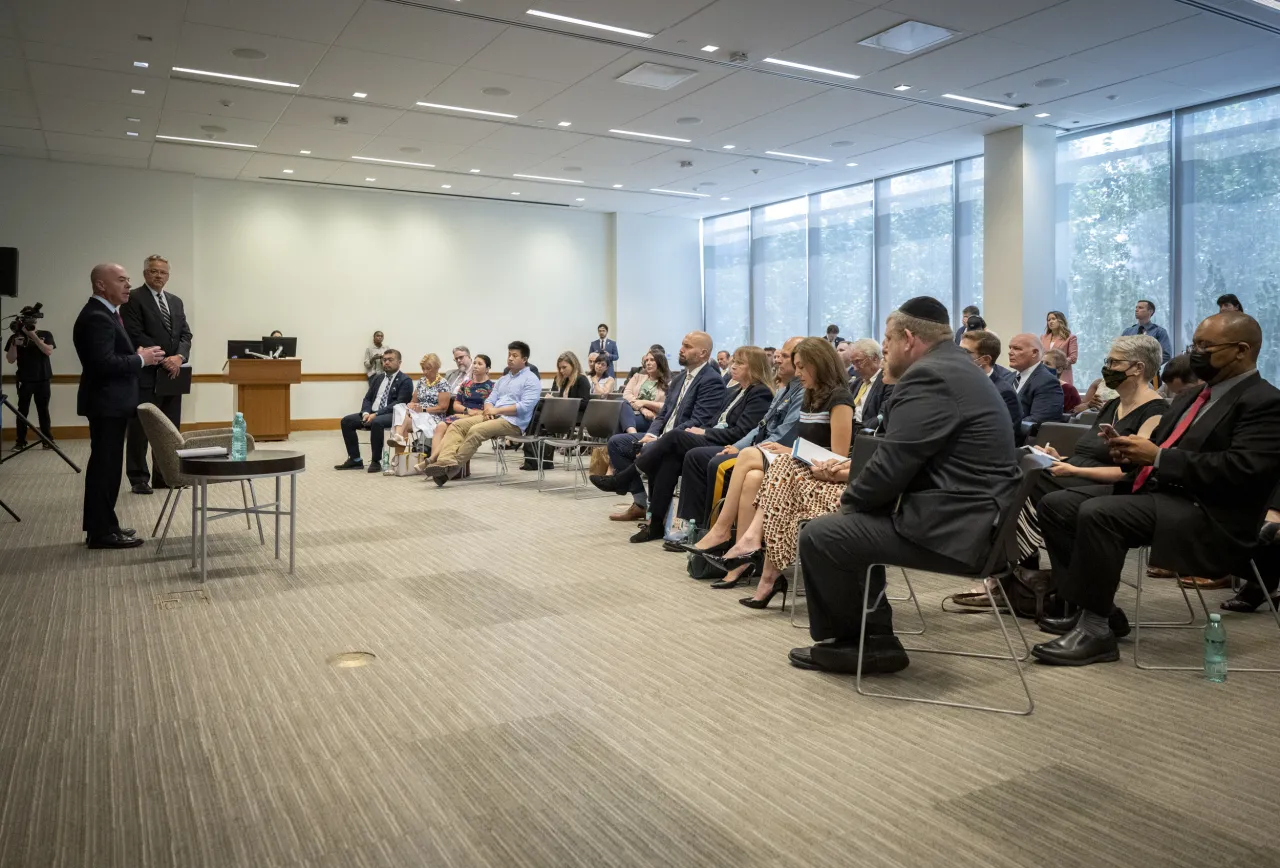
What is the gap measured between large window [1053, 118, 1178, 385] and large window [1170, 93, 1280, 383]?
0.23 m

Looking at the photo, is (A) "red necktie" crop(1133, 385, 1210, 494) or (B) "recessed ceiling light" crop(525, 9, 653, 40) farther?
(B) "recessed ceiling light" crop(525, 9, 653, 40)

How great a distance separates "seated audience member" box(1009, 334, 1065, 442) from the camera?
5.89 m

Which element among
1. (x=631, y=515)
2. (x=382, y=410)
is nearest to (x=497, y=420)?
(x=382, y=410)

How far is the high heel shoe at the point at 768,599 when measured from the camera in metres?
4.43

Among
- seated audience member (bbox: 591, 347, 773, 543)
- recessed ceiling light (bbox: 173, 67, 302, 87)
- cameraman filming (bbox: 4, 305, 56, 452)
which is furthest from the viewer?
cameraman filming (bbox: 4, 305, 56, 452)

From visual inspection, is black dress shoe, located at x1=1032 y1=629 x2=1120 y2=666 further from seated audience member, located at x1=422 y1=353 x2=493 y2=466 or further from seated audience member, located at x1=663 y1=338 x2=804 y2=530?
seated audience member, located at x1=422 y1=353 x2=493 y2=466

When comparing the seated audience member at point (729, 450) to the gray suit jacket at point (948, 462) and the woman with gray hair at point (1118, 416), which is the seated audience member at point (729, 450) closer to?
the woman with gray hair at point (1118, 416)

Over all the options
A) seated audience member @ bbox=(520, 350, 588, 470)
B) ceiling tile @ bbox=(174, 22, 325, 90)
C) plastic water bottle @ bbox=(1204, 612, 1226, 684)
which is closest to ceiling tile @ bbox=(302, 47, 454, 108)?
ceiling tile @ bbox=(174, 22, 325, 90)

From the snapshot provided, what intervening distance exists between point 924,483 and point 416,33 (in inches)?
258

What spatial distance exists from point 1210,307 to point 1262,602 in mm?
6981

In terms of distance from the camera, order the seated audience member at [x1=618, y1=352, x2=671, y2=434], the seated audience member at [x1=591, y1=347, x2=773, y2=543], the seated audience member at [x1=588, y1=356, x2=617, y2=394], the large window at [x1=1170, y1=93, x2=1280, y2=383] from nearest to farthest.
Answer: the seated audience member at [x1=591, y1=347, x2=773, y2=543]
the seated audience member at [x1=618, y1=352, x2=671, y2=434]
the large window at [x1=1170, y1=93, x2=1280, y2=383]
the seated audience member at [x1=588, y1=356, x2=617, y2=394]

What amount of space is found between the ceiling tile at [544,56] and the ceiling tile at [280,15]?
1.33m

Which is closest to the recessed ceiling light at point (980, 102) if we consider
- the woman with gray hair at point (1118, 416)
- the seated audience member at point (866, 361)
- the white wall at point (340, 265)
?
the seated audience member at point (866, 361)

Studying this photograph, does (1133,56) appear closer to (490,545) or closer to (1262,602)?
(1262,602)
